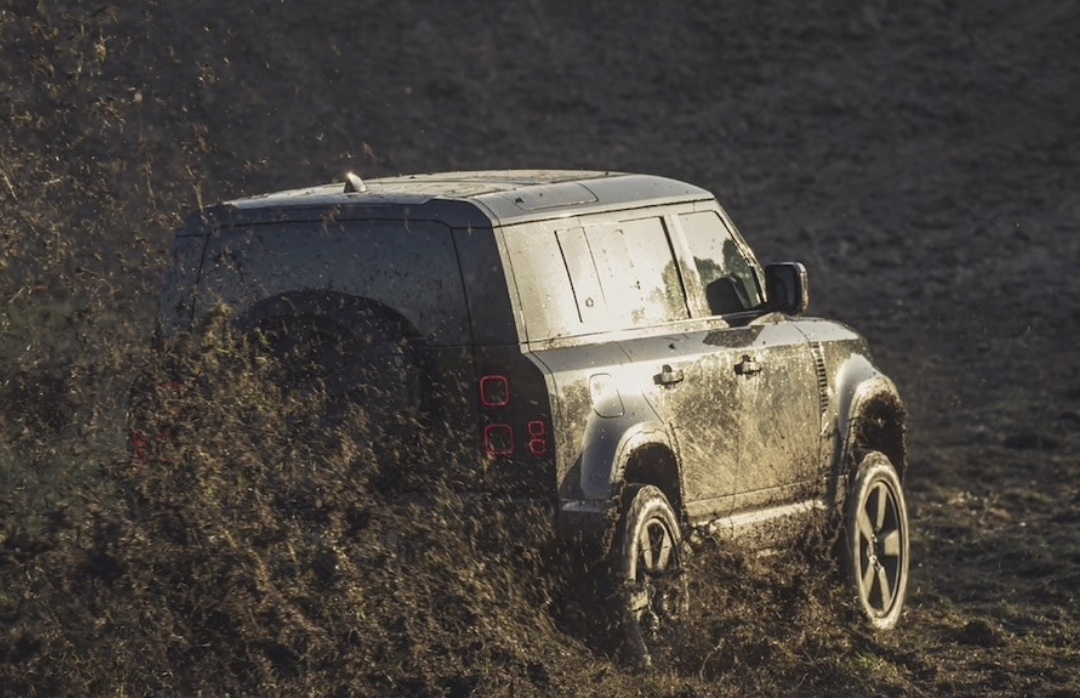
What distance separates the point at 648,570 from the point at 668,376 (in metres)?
0.84

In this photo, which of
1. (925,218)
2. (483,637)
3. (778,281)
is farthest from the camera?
(925,218)

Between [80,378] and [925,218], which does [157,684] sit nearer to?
[80,378]

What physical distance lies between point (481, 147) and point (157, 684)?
18721 mm

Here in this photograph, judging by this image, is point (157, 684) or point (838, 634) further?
point (838, 634)

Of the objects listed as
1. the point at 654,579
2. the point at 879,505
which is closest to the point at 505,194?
the point at 654,579

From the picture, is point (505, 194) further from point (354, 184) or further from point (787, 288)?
point (787, 288)

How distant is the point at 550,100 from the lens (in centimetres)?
2650

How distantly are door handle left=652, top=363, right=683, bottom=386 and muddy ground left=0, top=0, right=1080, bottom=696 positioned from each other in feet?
2.97

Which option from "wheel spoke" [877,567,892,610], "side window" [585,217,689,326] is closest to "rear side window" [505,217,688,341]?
"side window" [585,217,689,326]

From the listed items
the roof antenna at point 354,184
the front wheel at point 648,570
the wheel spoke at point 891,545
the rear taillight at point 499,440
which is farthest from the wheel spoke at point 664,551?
the wheel spoke at point 891,545

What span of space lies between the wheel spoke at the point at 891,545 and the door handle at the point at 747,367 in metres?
1.52

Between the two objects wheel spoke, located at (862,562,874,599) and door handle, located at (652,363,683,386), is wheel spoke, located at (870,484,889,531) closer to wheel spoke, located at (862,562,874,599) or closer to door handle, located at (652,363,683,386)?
wheel spoke, located at (862,562,874,599)

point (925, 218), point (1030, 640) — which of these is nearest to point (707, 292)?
point (1030, 640)

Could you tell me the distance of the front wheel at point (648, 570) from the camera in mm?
7773
